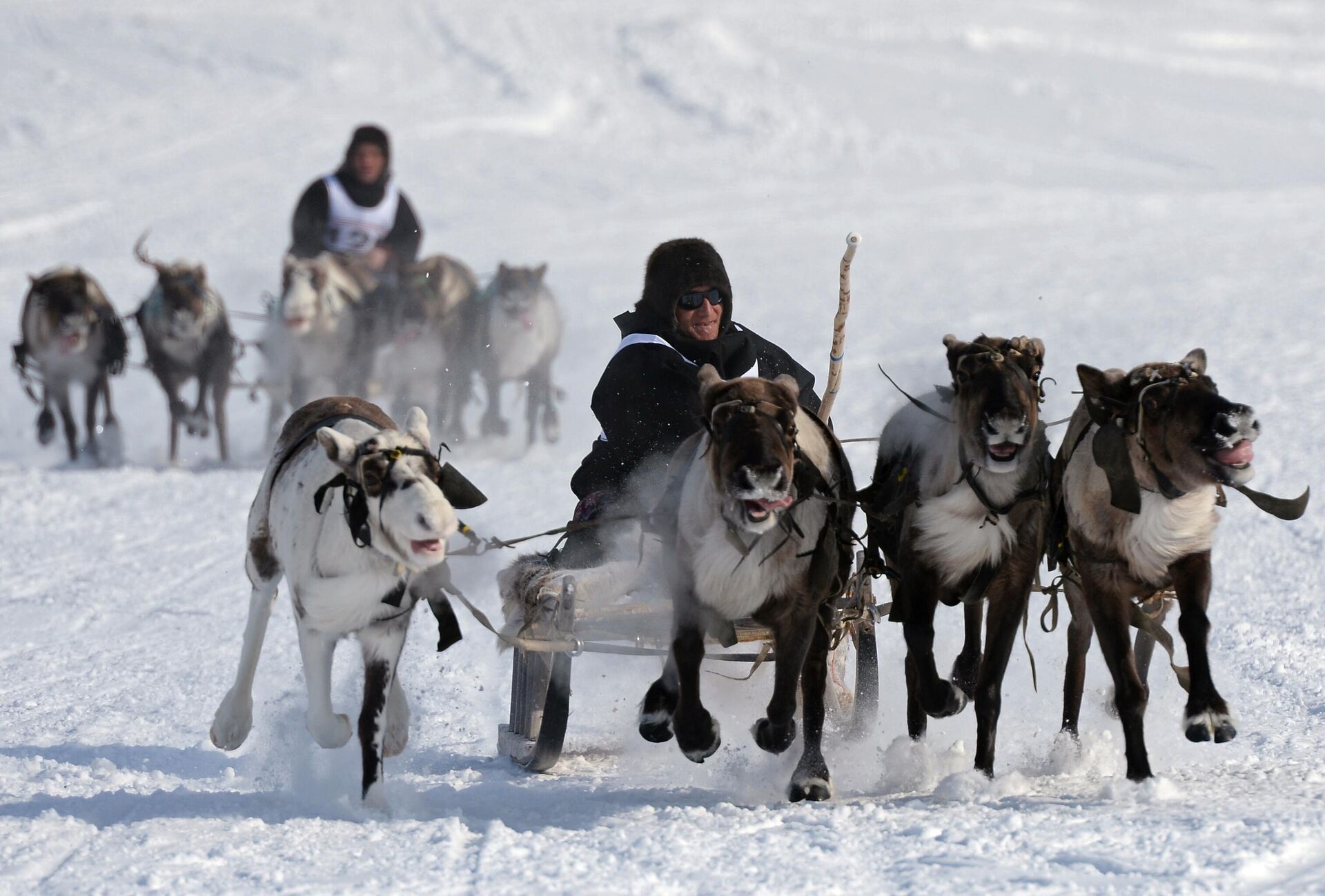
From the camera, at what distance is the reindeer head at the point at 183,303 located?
11883 mm

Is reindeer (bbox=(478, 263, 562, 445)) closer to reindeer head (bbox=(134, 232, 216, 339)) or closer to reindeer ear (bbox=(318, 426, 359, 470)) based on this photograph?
reindeer head (bbox=(134, 232, 216, 339))

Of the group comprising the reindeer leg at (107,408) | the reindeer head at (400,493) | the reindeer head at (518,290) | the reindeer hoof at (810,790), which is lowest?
the reindeer hoof at (810,790)

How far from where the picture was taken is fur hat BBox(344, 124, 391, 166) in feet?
42.6

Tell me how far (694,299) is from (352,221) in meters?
8.22

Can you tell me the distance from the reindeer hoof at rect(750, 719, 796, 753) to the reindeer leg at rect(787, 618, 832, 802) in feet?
0.34

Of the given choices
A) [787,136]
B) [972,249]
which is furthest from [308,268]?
[787,136]

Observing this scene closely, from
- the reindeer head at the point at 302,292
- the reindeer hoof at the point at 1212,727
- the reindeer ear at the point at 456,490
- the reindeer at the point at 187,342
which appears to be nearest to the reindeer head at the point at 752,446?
the reindeer ear at the point at 456,490

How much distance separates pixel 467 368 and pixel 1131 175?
14.4 meters

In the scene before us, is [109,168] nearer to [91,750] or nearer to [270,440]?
[270,440]

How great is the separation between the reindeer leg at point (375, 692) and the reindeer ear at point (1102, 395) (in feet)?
6.28

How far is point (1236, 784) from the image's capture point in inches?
182

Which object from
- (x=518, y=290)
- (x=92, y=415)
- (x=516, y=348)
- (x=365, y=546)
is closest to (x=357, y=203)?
(x=518, y=290)

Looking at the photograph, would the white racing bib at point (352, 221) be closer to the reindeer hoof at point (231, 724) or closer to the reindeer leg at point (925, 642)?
the reindeer hoof at point (231, 724)

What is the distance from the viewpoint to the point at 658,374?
5441 mm
